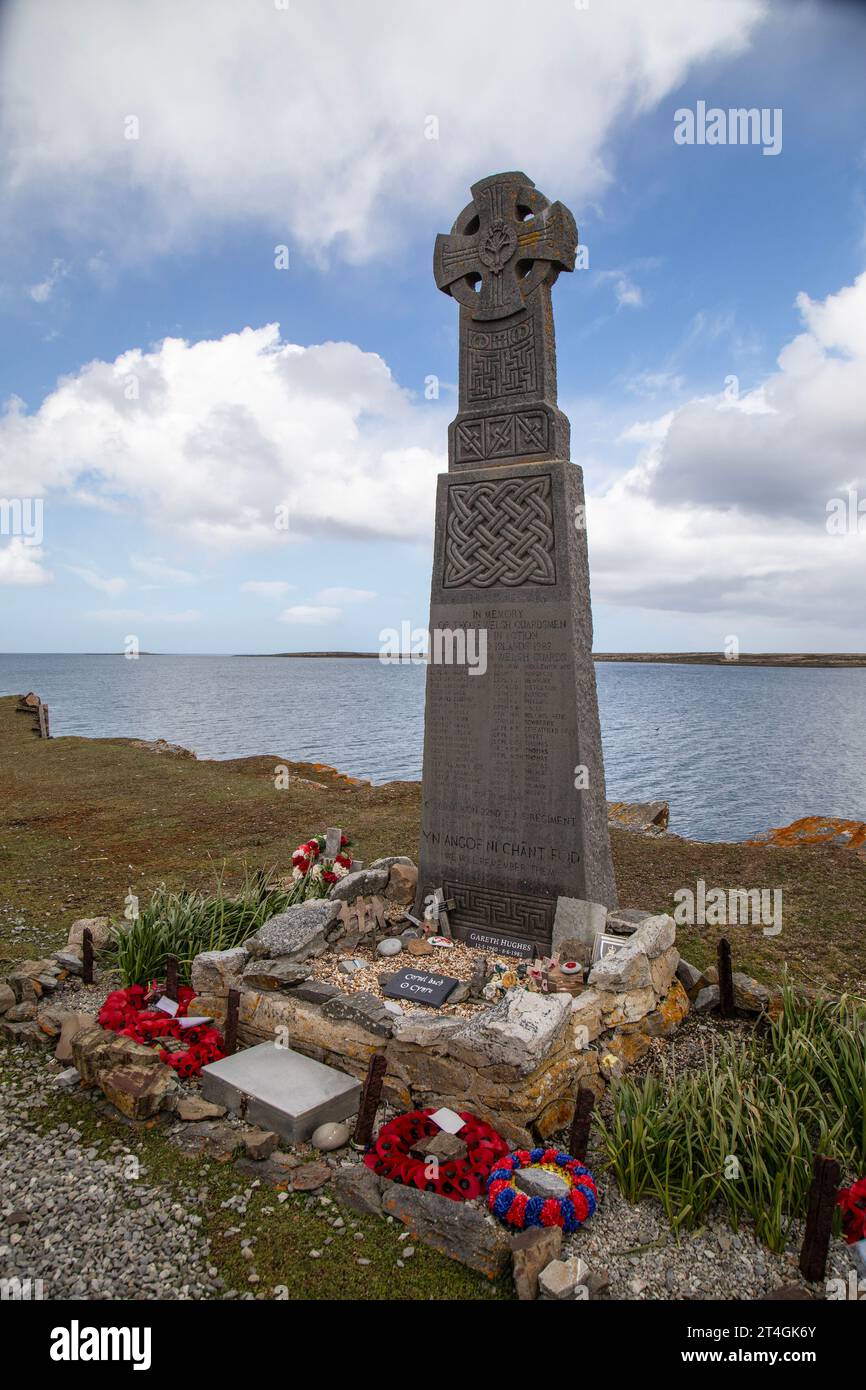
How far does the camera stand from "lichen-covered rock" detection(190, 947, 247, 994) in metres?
6.40

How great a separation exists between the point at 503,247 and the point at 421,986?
682cm

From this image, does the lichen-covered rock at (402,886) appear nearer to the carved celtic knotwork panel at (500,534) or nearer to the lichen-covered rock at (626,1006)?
the lichen-covered rock at (626,1006)

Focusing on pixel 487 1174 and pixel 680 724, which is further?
pixel 680 724

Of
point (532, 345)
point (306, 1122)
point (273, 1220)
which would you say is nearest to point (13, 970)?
point (306, 1122)

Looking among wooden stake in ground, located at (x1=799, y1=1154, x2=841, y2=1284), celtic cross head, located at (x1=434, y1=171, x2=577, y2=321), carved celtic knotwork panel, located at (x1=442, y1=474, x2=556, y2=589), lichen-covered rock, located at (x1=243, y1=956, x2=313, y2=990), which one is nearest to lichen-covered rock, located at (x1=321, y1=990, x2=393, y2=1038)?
lichen-covered rock, located at (x1=243, y1=956, x2=313, y2=990)

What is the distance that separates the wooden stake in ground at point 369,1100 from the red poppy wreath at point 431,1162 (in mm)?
91

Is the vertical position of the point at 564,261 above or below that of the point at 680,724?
above

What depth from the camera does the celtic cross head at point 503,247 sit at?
23.4 ft

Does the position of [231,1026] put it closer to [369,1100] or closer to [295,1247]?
[369,1100]

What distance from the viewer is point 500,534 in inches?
287
